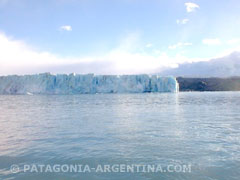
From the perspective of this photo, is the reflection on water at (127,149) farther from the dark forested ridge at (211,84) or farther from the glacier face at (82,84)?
the dark forested ridge at (211,84)

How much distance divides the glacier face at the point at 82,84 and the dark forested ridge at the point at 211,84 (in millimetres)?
46793

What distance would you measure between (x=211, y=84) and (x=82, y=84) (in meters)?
67.3

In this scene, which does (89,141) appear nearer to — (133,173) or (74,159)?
(74,159)

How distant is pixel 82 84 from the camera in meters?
45.9

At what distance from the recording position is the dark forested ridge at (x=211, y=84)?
293ft

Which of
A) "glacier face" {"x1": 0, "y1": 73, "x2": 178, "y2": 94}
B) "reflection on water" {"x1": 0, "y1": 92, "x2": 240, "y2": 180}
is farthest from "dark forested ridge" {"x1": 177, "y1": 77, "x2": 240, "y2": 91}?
"reflection on water" {"x1": 0, "y1": 92, "x2": 240, "y2": 180}

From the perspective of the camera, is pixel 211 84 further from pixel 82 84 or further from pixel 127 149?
pixel 127 149

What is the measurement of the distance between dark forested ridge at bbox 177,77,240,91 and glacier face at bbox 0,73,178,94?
154 ft

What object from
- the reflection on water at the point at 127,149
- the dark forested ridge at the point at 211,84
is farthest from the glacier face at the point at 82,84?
the dark forested ridge at the point at 211,84

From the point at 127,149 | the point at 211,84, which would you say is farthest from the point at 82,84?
the point at 211,84

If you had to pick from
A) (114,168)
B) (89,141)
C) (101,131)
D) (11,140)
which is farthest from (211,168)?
(11,140)

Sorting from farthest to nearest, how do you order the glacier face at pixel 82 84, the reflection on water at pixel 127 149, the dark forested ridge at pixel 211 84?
the dark forested ridge at pixel 211 84 → the glacier face at pixel 82 84 → the reflection on water at pixel 127 149

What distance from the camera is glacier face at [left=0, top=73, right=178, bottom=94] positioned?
4572cm

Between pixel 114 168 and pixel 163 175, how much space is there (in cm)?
95
